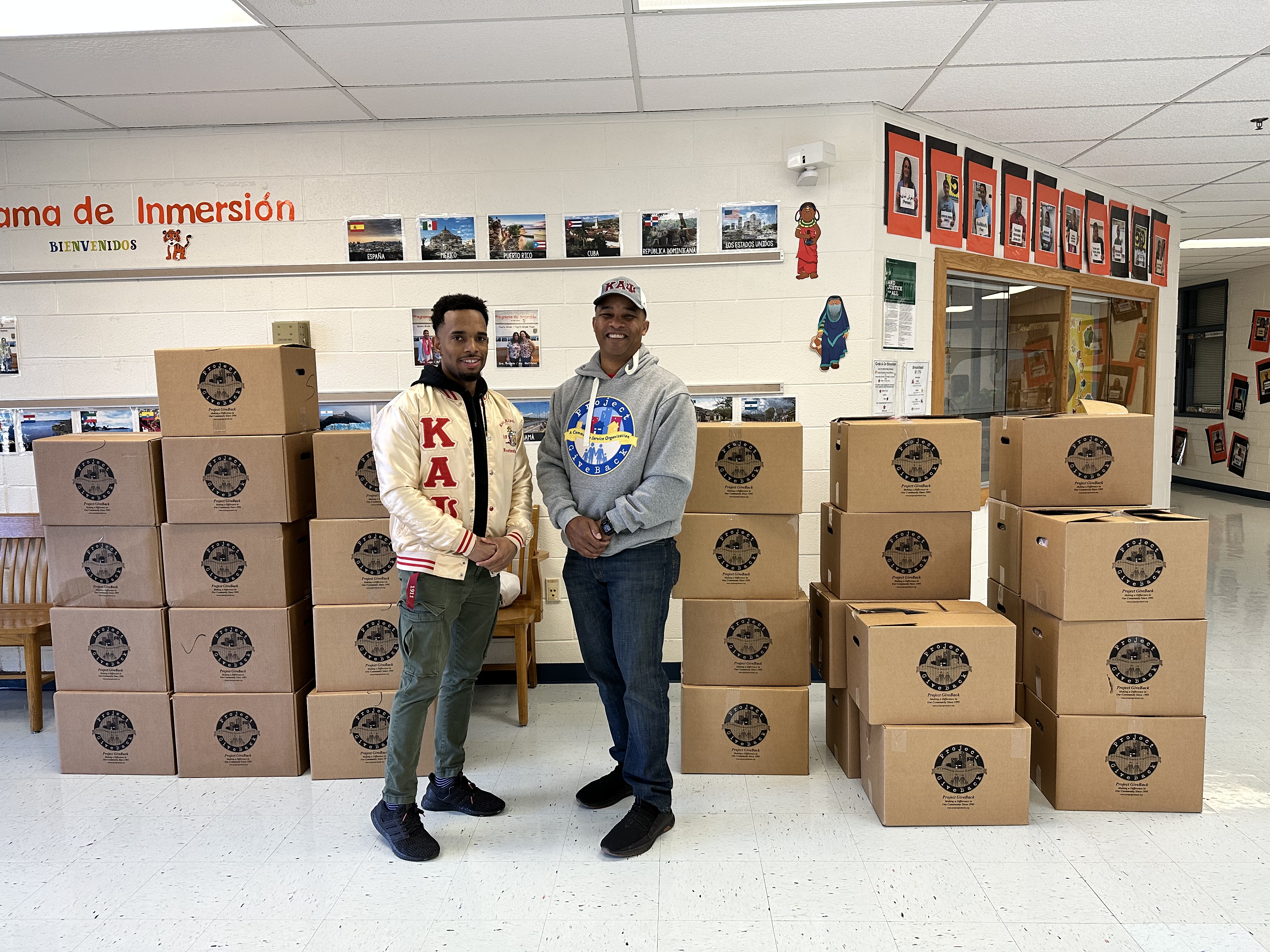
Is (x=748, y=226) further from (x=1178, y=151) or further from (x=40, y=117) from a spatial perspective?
(x=40, y=117)

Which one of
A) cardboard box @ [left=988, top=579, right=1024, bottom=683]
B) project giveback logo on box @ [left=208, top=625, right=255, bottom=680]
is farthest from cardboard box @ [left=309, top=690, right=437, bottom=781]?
cardboard box @ [left=988, top=579, right=1024, bottom=683]

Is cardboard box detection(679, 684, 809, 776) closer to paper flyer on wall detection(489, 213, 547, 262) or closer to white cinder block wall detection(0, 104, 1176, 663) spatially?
white cinder block wall detection(0, 104, 1176, 663)

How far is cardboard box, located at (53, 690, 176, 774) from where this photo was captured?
2.83 m

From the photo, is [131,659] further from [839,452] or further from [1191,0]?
[1191,0]

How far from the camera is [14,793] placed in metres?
2.72

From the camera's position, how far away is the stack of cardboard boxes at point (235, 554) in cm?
273

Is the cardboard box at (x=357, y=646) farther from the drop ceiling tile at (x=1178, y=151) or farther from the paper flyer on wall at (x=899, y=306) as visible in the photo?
the drop ceiling tile at (x=1178, y=151)

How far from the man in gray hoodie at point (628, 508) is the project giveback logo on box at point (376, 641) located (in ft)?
2.40

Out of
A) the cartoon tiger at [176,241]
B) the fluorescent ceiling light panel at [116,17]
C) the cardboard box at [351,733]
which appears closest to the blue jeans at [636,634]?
the cardboard box at [351,733]

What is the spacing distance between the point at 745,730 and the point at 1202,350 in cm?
1010

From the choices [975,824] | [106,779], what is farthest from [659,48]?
[106,779]

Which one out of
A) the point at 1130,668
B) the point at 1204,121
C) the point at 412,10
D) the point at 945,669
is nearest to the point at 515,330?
the point at 412,10

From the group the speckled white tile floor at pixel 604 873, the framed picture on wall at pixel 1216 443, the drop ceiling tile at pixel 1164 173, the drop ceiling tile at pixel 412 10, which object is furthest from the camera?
the framed picture on wall at pixel 1216 443

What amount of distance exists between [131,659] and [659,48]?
285 cm
